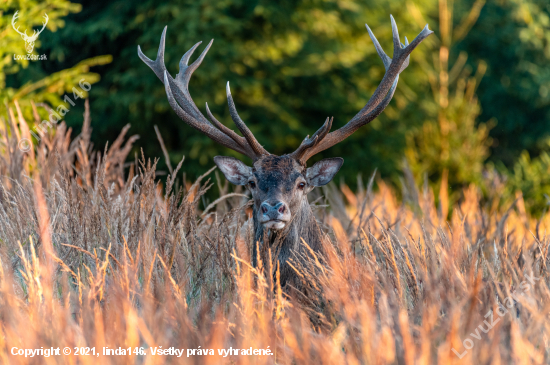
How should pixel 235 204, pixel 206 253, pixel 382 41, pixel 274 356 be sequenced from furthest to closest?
pixel 382 41 → pixel 235 204 → pixel 206 253 → pixel 274 356

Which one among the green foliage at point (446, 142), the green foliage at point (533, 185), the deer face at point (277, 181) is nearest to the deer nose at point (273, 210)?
the deer face at point (277, 181)

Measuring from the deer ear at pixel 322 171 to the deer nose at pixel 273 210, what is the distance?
64 centimetres

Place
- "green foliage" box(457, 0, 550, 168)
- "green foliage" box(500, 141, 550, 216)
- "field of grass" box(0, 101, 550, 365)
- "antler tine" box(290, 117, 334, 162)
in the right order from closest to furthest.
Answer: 1. "field of grass" box(0, 101, 550, 365)
2. "antler tine" box(290, 117, 334, 162)
3. "green foliage" box(500, 141, 550, 216)
4. "green foliage" box(457, 0, 550, 168)

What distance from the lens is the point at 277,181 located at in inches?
146

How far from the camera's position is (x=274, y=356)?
2.46m

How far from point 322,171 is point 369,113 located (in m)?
0.56

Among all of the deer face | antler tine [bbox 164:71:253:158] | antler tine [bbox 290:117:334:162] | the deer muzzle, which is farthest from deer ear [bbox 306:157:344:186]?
the deer muzzle

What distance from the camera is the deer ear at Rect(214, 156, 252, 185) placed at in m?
4.16

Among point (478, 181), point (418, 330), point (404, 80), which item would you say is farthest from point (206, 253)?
point (404, 80)

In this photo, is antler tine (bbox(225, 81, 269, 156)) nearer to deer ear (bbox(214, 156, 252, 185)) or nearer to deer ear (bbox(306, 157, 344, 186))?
deer ear (bbox(214, 156, 252, 185))

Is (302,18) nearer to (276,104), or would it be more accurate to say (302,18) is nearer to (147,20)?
(276,104)

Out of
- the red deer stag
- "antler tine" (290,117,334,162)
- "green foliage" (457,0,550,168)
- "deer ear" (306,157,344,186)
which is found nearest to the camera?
the red deer stag

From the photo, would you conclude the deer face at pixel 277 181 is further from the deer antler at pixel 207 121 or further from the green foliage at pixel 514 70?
the green foliage at pixel 514 70

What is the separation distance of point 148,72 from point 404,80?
576 cm
